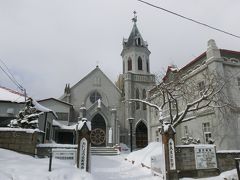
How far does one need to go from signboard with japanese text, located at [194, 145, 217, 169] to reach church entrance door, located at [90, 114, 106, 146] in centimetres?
1949

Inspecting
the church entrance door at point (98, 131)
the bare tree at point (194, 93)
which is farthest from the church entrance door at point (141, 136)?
the bare tree at point (194, 93)

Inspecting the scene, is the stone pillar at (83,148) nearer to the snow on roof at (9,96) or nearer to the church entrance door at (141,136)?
the snow on roof at (9,96)

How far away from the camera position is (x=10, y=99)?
54.9 ft

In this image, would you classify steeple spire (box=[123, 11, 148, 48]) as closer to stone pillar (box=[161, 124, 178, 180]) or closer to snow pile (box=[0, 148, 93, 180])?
stone pillar (box=[161, 124, 178, 180])

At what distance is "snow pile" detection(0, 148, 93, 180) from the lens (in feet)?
23.4

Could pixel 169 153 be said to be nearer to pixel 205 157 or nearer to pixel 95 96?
pixel 205 157

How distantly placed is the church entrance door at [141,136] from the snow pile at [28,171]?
80.9ft

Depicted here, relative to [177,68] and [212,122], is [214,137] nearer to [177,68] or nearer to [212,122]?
Answer: [212,122]

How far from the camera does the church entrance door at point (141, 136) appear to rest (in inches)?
1283

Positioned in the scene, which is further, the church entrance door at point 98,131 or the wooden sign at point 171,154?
the church entrance door at point 98,131

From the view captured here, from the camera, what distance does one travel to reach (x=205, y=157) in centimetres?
1170

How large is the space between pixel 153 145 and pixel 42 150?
9.92 meters

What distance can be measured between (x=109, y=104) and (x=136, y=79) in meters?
6.29

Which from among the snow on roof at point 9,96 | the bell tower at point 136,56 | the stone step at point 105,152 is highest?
the bell tower at point 136,56
